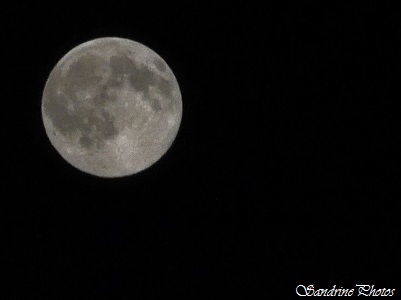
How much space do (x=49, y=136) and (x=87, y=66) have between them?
5.06 feet

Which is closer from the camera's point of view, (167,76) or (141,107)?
(141,107)

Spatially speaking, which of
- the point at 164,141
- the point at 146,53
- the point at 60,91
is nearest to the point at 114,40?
the point at 146,53

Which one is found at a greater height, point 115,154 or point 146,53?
point 146,53

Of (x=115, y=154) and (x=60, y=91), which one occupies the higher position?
(x=60, y=91)

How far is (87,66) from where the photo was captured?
31.1 ft

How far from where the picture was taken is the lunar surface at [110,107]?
368 inches

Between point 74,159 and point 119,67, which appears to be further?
point 74,159

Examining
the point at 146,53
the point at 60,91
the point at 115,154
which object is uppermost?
the point at 146,53

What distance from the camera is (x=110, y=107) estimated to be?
30.6 feet

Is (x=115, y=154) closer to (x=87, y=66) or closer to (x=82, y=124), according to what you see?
(x=82, y=124)

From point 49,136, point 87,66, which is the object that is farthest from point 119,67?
point 49,136

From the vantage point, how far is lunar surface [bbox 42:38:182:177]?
9.34 m

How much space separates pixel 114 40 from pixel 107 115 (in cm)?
149

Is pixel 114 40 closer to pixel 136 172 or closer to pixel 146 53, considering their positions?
pixel 146 53
